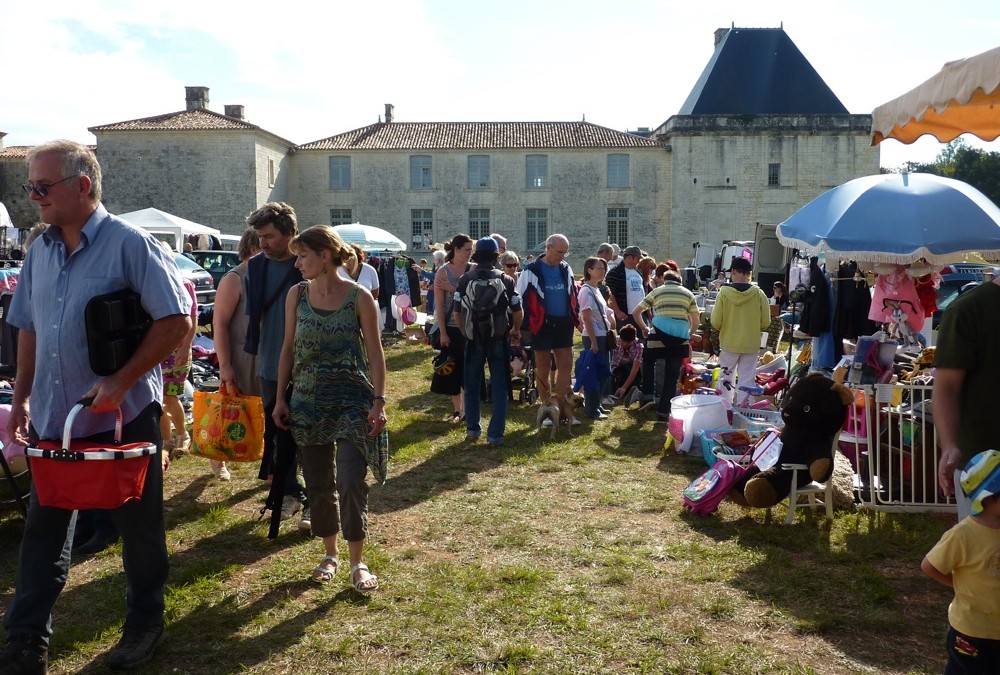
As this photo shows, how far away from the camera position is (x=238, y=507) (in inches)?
213

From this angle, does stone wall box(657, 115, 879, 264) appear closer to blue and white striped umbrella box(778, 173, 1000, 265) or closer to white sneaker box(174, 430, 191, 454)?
blue and white striped umbrella box(778, 173, 1000, 265)

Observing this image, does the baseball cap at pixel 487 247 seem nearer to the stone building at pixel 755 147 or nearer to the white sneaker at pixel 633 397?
the white sneaker at pixel 633 397

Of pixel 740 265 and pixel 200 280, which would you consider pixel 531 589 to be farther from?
pixel 200 280

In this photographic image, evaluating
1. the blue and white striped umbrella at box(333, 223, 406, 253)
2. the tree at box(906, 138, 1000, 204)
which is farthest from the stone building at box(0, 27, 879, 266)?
the blue and white striped umbrella at box(333, 223, 406, 253)

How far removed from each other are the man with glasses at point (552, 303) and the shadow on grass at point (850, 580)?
2.68m

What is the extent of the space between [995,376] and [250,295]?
3.69 meters

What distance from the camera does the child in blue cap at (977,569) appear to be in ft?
8.11

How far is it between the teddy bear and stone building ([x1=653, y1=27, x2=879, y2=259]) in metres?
39.6

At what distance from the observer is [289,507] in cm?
510

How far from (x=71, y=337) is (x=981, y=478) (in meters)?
3.06

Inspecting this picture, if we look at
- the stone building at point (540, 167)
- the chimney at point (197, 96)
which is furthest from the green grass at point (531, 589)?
the chimney at point (197, 96)

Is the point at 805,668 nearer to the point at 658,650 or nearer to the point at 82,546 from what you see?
the point at 658,650

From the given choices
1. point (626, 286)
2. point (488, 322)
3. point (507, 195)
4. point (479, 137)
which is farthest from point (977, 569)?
point (479, 137)

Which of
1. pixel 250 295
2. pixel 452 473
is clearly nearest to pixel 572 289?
pixel 452 473
